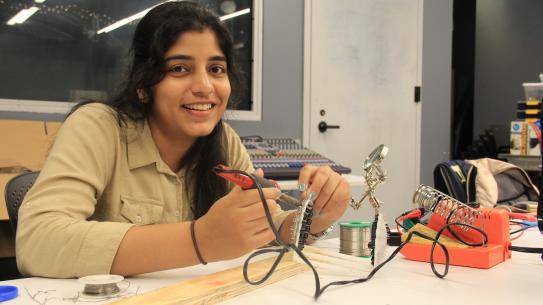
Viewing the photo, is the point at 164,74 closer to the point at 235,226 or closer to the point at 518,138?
the point at 235,226

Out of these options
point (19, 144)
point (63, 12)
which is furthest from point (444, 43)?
point (19, 144)

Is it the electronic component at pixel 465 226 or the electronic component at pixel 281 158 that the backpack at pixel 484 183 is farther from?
the electronic component at pixel 465 226

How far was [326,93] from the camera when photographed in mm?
3393

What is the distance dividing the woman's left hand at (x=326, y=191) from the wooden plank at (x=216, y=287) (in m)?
0.17

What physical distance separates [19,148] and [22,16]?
27.0 inches

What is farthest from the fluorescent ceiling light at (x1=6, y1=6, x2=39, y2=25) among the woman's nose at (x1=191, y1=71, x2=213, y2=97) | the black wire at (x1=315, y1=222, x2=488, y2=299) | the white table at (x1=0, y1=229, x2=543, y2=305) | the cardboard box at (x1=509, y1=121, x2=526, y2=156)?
the cardboard box at (x1=509, y1=121, x2=526, y2=156)

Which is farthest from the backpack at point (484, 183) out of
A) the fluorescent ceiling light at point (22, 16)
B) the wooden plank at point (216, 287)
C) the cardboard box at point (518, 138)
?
the fluorescent ceiling light at point (22, 16)

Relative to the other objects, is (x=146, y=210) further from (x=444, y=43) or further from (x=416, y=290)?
(x=444, y=43)

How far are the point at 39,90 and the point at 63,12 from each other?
41 cm

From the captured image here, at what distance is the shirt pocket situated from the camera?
115 cm

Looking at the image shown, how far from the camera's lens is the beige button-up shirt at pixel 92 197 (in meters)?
0.87

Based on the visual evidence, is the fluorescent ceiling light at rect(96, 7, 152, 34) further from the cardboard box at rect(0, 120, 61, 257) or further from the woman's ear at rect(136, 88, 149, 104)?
the woman's ear at rect(136, 88, 149, 104)

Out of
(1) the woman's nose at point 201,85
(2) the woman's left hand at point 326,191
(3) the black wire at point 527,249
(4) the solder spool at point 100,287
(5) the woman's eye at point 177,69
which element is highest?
(5) the woman's eye at point 177,69

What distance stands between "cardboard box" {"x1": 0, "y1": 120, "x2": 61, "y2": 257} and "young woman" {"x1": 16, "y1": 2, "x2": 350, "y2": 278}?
1004 mm
